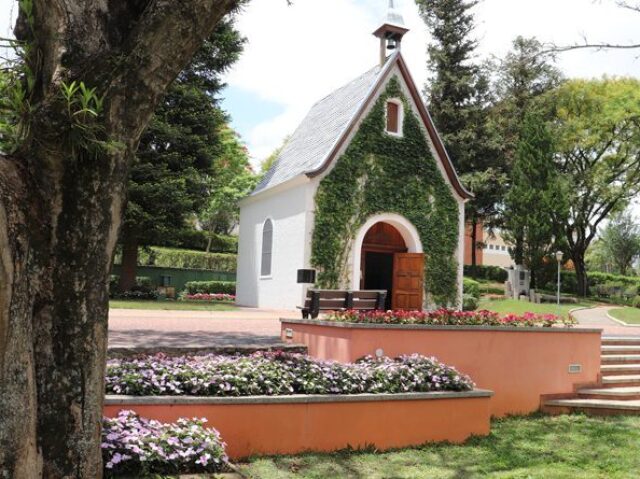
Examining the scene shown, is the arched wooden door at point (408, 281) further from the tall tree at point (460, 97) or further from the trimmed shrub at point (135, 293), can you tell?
the tall tree at point (460, 97)

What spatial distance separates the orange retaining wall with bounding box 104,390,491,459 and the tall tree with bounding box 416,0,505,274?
33079mm

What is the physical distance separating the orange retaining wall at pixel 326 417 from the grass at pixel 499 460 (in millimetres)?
165

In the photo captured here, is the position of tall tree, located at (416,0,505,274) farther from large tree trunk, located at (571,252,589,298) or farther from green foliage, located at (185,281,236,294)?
green foliage, located at (185,281,236,294)

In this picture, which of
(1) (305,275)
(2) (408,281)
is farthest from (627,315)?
(1) (305,275)

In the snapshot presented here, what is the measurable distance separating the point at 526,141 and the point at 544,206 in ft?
13.5

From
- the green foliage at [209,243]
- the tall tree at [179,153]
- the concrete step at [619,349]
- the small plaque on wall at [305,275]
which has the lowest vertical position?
the concrete step at [619,349]

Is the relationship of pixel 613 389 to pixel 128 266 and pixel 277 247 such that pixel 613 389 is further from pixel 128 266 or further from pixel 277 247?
pixel 128 266

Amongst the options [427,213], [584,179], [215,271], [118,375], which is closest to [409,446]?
[118,375]

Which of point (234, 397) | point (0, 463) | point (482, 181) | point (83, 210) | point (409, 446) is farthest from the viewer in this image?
point (482, 181)

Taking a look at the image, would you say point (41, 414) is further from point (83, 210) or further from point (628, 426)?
point (628, 426)

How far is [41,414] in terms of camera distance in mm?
3770

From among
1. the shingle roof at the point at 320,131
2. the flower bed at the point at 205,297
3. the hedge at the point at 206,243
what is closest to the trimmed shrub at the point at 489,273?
the hedge at the point at 206,243

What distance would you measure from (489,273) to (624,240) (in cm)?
2081

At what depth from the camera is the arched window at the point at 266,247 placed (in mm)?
21922
